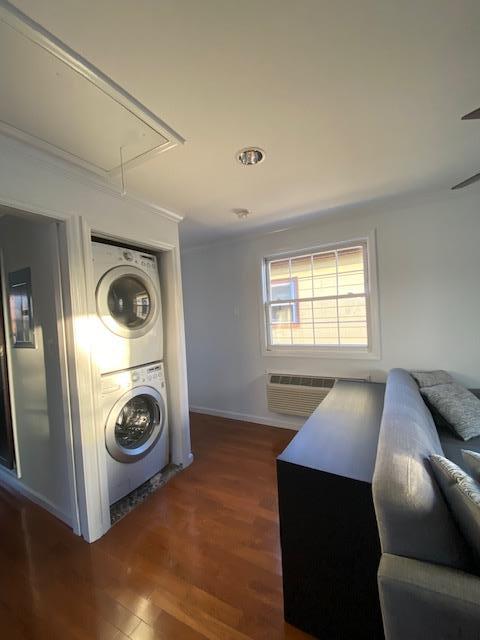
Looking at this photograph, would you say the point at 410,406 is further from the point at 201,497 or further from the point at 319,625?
the point at 201,497

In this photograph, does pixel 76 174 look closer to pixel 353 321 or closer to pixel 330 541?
pixel 330 541

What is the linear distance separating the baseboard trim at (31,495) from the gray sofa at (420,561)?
2.00 metres

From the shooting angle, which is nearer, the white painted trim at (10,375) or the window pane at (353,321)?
the white painted trim at (10,375)

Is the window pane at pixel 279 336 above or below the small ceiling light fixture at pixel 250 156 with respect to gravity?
below

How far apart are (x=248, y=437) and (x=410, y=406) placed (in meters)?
1.91

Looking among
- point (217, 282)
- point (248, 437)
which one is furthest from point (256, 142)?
point (248, 437)

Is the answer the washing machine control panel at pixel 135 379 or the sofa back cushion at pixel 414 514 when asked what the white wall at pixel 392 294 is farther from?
the sofa back cushion at pixel 414 514

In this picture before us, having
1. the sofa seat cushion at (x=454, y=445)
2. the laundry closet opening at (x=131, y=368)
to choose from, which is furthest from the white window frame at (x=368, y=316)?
the laundry closet opening at (x=131, y=368)

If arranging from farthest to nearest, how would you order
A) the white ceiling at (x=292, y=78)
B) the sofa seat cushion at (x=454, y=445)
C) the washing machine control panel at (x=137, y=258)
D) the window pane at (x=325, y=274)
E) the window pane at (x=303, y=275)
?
the window pane at (x=303, y=275) → the window pane at (x=325, y=274) → the washing machine control panel at (x=137, y=258) → the sofa seat cushion at (x=454, y=445) → the white ceiling at (x=292, y=78)

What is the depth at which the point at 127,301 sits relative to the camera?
209 centimetres

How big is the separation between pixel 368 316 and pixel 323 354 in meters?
0.62

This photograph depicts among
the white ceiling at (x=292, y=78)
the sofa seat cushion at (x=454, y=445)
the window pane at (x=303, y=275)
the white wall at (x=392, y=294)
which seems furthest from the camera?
the window pane at (x=303, y=275)

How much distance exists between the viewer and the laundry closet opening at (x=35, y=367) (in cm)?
166

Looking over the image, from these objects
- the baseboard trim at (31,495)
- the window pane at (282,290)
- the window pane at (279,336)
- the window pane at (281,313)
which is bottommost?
the baseboard trim at (31,495)
